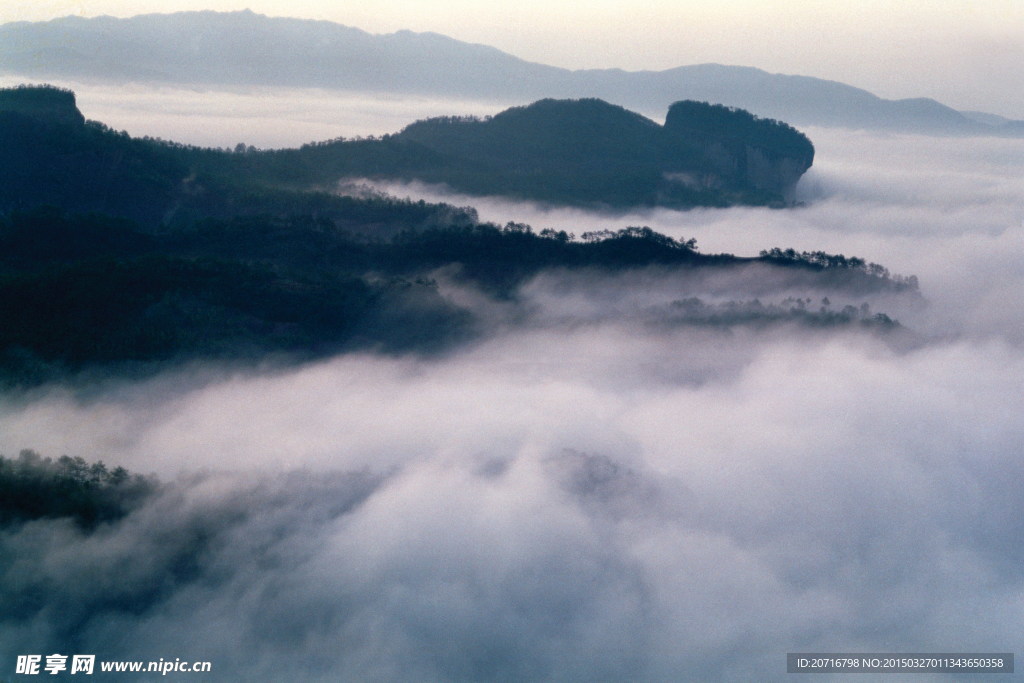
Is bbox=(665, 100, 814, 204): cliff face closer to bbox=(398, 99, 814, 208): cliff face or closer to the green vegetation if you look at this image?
bbox=(398, 99, 814, 208): cliff face

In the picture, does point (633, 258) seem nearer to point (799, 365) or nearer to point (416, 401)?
point (799, 365)

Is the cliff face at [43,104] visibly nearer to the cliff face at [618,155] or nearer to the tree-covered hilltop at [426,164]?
the tree-covered hilltop at [426,164]

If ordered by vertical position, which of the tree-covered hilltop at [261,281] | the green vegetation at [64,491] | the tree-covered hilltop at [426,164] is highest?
the tree-covered hilltop at [426,164]

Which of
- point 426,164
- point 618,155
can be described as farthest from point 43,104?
point 618,155

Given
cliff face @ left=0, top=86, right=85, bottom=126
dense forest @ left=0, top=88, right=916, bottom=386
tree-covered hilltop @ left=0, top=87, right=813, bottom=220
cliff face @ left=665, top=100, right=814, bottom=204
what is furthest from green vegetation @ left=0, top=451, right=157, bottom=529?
cliff face @ left=665, top=100, right=814, bottom=204

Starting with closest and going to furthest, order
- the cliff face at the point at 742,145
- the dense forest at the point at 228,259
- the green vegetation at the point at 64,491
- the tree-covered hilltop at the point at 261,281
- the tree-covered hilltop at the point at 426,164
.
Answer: the green vegetation at the point at 64,491, the tree-covered hilltop at the point at 261,281, the dense forest at the point at 228,259, the tree-covered hilltop at the point at 426,164, the cliff face at the point at 742,145

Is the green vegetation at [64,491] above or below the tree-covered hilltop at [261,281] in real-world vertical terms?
below

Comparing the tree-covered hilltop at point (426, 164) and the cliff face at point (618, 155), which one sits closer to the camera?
the tree-covered hilltop at point (426, 164)

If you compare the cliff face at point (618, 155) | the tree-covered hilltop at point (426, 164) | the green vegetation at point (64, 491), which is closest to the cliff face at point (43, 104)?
the tree-covered hilltop at point (426, 164)

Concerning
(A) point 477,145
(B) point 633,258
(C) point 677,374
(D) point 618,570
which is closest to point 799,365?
(C) point 677,374
